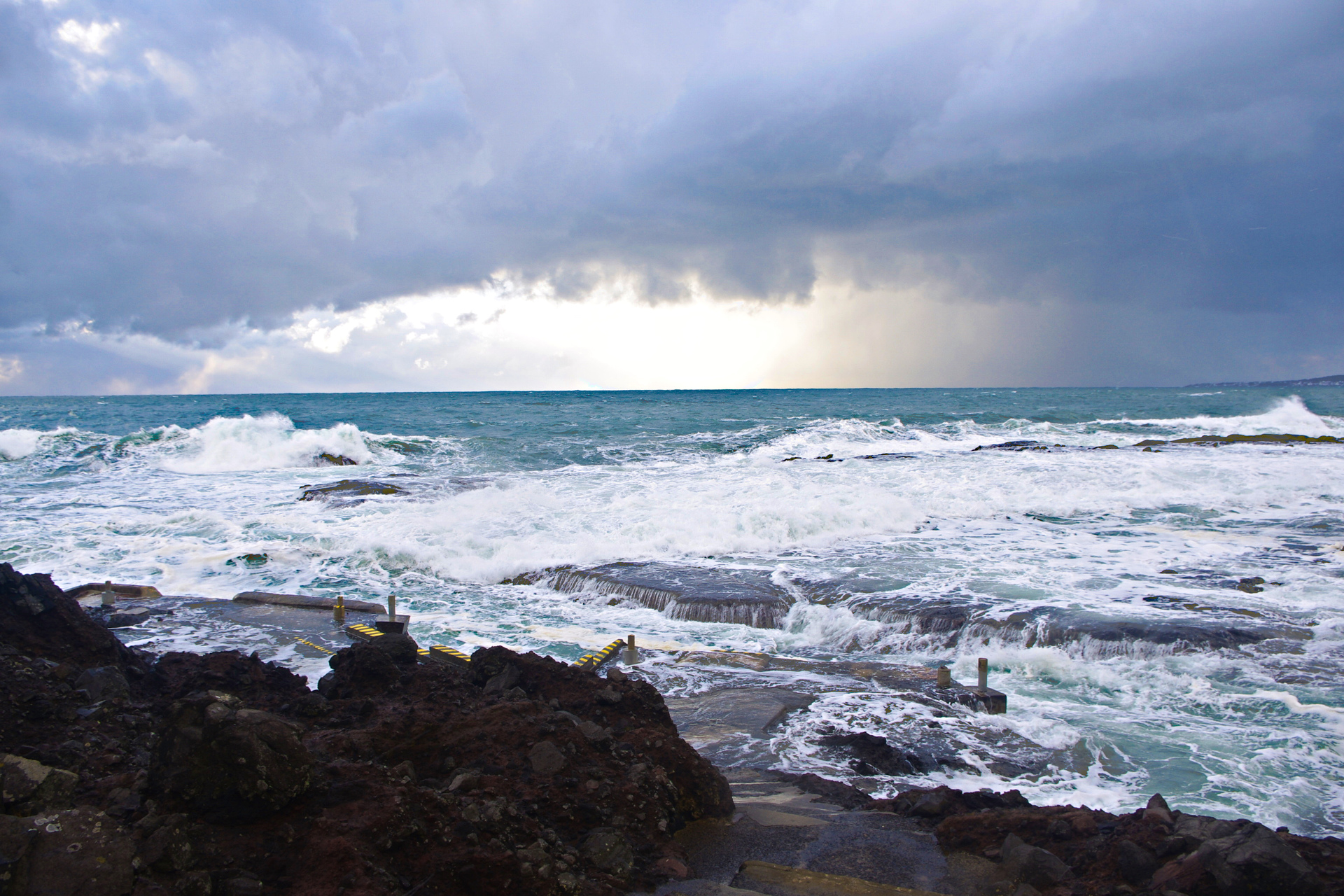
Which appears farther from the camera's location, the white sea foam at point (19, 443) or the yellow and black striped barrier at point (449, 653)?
the white sea foam at point (19, 443)

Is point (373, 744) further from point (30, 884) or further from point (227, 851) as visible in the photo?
point (30, 884)

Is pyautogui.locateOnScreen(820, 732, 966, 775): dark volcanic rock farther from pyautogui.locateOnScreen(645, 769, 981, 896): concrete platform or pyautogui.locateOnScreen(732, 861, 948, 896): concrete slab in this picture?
pyautogui.locateOnScreen(732, 861, 948, 896): concrete slab

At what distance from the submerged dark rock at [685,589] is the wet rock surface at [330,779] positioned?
5.41m

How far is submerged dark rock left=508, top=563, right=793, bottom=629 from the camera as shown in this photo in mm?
11539

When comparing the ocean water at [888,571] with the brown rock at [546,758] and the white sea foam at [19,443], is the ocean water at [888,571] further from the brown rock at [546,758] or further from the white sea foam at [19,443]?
the brown rock at [546,758]

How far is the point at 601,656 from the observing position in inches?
364

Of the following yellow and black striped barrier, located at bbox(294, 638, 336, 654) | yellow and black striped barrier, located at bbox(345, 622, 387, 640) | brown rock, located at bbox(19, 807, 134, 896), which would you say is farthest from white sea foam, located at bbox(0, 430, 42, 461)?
brown rock, located at bbox(19, 807, 134, 896)

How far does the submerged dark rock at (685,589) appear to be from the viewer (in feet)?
37.9

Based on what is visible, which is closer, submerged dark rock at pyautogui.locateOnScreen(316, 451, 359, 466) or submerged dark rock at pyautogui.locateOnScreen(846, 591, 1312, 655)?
submerged dark rock at pyautogui.locateOnScreen(846, 591, 1312, 655)

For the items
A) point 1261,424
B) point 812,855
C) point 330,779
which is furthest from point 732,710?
point 1261,424

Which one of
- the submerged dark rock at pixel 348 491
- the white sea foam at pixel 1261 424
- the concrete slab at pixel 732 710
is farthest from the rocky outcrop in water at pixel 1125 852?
the white sea foam at pixel 1261 424

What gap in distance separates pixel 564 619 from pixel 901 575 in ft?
19.3

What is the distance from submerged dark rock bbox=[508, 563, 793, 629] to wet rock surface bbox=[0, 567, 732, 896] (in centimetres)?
541

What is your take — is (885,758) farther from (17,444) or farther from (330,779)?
(17,444)
